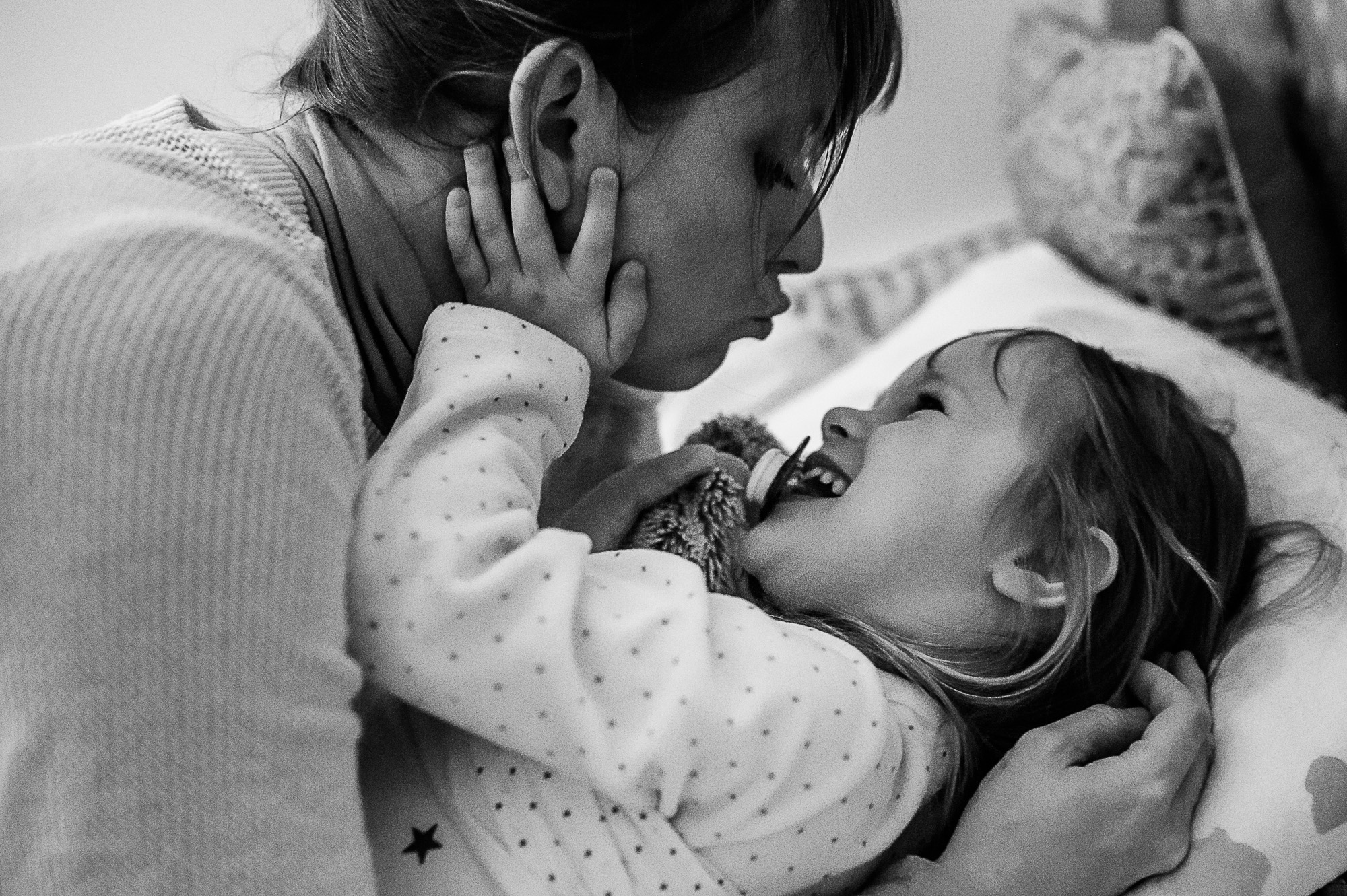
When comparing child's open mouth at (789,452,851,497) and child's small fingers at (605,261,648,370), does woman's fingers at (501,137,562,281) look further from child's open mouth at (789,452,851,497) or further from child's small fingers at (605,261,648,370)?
child's open mouth at (789,452,851,497)

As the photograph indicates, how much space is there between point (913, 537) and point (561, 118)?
1.22ft

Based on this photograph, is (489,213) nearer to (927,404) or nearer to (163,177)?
(163,177)

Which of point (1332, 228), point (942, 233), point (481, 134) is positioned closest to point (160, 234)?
point (481, 134)

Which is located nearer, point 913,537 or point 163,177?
point 163,177

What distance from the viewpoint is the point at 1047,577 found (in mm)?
931

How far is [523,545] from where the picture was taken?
710 mm

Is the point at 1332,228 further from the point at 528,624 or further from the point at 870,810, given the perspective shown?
the point at 528,624

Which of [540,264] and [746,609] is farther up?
[540,264]

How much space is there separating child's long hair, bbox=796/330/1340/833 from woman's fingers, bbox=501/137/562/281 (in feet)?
1.01

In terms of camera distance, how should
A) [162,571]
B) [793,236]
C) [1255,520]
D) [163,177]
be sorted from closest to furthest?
[162,571]
[163,177]
[793,236]
[1255,520]

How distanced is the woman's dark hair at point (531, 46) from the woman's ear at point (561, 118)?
0.01m

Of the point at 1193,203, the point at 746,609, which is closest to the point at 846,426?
the point at 746,609

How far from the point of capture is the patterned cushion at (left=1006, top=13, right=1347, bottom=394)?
143 centimetres

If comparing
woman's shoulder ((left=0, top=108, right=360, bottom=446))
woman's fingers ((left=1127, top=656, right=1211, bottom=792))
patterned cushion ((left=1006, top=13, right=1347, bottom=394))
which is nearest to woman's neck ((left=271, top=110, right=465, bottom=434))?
woman's shoulder ((left=0, top=108, right=360, bottom=446))
